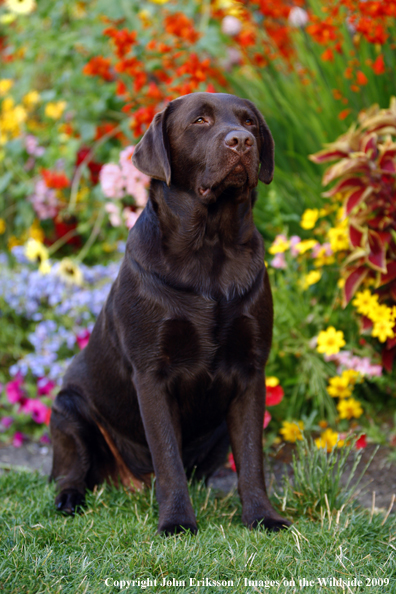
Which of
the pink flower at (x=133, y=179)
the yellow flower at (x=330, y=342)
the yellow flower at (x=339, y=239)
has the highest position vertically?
the pink flower at (x=133, y=179)

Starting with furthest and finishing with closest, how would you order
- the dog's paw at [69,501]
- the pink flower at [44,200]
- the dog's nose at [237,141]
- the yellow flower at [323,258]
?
the pink flower at [44,200] < the yellow flower at [323,258] < the dog's paw at [69,501] < the dog's nose at [237,141]

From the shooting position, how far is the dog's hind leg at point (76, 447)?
256 centimetres

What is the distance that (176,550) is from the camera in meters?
1.83

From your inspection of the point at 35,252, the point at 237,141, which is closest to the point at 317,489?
the point at 237,141

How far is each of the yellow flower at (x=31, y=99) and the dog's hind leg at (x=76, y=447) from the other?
3272 millimetres

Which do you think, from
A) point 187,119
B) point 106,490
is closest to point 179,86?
point 187,119

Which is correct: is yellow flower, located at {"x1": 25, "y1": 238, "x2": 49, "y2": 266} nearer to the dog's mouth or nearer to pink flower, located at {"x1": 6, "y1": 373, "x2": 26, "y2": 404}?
pink flower, located at {"x1": 6, "y1": 373, "x2": 26, "y2": 404}

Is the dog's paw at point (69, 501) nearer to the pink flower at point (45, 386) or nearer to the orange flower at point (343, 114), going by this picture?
the pink flower at point (45, 386)

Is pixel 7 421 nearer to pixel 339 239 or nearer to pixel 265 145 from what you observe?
pixel 339 239

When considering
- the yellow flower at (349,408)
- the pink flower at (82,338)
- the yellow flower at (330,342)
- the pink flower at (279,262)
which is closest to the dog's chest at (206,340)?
the yellow flower at (330,342)

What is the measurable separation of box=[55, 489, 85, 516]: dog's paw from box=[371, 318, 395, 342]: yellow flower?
1478mm

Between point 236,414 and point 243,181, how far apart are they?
0.84 metres

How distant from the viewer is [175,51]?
4309mm

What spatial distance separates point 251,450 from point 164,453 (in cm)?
32
